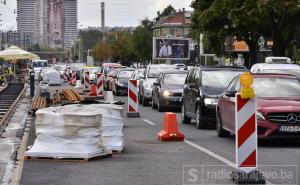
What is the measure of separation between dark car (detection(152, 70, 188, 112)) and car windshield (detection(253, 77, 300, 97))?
10.1 m

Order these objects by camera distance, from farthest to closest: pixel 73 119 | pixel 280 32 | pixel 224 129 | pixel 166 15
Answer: pixel 166 15 → pixel 280 32 → pixel 224 129 → pixel 73 119

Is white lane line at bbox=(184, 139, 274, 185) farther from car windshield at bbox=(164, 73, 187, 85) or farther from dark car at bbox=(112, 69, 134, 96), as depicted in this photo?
dark car at bbox=(112, 69, 134, 96)

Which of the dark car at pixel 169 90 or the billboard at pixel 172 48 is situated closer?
the dark car at pixel 169 90

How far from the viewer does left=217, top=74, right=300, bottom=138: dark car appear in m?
14.8

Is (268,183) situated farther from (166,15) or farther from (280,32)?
(166,15)

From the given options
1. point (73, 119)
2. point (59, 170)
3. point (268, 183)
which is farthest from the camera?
point (73, 119)

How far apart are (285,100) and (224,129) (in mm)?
1764

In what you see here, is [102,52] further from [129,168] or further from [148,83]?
[129,168]

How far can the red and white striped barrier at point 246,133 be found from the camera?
32.8 feet

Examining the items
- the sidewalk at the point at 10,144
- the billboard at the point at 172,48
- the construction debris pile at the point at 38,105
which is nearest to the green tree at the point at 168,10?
the billboard at the point at 172,48

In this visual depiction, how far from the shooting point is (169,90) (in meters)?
26.8

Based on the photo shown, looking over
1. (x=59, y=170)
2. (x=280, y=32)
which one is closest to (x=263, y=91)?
(x=59, y=170)

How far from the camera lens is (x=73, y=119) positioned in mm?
12867

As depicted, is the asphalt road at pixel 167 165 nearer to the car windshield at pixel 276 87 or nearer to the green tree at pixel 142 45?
the car windshield at pixel 276 87
